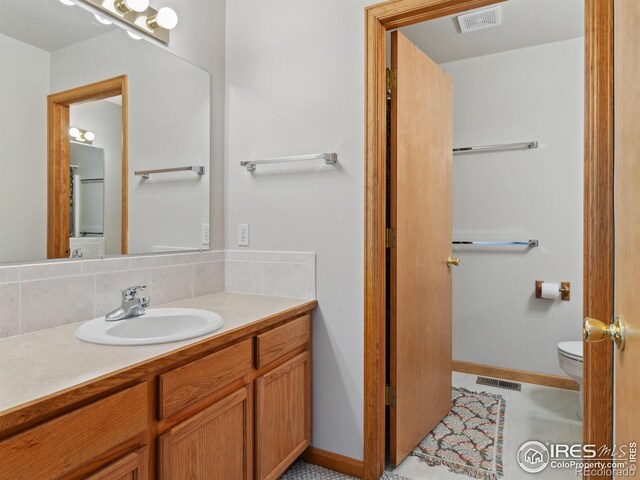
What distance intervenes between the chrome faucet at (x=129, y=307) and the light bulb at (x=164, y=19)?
1106 millimetres

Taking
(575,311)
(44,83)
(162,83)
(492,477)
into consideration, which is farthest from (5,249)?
(575,311)

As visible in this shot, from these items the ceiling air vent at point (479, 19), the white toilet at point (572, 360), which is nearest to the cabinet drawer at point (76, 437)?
the white toilet at point (572, 360)

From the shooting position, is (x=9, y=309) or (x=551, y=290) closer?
(x=9, y=309)

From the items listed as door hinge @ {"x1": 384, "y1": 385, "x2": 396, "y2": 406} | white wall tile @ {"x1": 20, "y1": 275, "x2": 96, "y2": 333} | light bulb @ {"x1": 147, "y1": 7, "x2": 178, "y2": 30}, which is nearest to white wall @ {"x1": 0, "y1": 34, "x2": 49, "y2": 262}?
white wall tile @ {"x1": 20, "y1": 275, "x2": 96, "y2": 333}

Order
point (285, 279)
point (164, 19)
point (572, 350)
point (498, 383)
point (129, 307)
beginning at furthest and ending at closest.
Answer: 1. point (498, 383)
2. point (572, 350)
3. point (285, 279)
4. point (164, 19)
5. point (129, 307)

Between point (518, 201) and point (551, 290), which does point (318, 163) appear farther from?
point (551, 290)

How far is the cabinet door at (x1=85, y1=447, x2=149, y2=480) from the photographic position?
0.95 m

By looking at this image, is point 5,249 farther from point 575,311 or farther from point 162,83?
point 575,311

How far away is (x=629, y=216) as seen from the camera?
0.66 meters

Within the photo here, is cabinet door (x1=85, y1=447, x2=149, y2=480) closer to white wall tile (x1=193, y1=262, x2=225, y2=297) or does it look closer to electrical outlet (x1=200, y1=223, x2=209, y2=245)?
white wall tile (x1=193, y1=262, x2=225, y2=297)

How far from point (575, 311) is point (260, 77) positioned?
101 inches

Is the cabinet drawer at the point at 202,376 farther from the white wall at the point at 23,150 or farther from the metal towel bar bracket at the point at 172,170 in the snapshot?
the metal towel bar bracket at the point at 172,170

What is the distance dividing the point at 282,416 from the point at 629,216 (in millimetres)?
1421

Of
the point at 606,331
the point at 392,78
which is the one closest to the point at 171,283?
the point at 392,78
